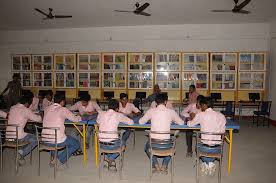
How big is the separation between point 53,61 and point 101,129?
24.7 ft

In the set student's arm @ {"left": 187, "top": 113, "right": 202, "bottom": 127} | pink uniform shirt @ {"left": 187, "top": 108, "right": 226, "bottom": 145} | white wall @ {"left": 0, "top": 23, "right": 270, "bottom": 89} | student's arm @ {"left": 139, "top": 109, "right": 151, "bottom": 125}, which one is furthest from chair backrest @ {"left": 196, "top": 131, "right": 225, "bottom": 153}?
white wall @ {"left": 0, "top": 23, "right": 270, "bottom": 89}

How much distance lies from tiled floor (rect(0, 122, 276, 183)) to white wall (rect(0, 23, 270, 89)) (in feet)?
16.4

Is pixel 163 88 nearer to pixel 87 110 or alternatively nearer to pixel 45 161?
pixel 87 110

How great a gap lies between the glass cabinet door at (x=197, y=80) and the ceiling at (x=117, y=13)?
2.05m

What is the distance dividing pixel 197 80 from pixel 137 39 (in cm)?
299

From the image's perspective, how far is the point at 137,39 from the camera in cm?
1035

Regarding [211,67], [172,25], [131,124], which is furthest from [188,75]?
[131,124]

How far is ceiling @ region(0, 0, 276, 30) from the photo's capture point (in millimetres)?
7043

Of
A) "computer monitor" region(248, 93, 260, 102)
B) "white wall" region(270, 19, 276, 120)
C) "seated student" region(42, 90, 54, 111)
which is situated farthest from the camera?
"computer monitor" region(248, 93, 260, 102)

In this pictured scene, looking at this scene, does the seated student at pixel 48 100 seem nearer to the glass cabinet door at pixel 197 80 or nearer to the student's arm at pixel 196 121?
the student's arm at pixel 196 121

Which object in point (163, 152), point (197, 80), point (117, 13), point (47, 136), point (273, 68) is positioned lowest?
point (163, 152)

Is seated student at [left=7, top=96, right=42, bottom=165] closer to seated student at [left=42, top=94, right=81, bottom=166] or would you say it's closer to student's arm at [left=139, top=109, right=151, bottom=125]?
seated student at [left=42, top=94, right=81, bottom=166]

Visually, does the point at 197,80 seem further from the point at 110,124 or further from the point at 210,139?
the point at 110,124

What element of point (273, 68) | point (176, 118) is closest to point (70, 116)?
point (176, 118)
